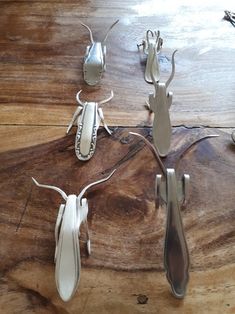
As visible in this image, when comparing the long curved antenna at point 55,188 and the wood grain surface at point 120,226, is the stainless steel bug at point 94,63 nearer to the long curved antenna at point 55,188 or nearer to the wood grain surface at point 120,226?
the wood grain surface at point 120,226

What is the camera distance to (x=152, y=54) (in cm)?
92

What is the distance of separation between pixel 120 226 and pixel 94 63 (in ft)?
1.44

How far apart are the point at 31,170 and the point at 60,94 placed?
229mm

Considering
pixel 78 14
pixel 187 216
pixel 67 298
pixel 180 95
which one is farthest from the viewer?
pixel 78 14

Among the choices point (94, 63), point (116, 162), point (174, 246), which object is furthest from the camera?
point (94, 63)

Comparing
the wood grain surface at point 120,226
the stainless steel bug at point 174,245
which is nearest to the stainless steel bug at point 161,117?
the wood grain surface at point 120,226

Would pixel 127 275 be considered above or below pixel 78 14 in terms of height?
below

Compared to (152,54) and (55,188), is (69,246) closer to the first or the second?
(55,188)

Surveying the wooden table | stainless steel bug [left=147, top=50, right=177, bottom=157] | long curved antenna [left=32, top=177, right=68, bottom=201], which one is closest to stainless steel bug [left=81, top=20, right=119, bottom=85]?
the wooden table

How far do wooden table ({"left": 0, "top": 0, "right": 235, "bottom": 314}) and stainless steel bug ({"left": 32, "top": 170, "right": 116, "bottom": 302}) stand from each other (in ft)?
0.06

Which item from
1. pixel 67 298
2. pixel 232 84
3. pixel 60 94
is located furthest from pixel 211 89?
pixel 67 298

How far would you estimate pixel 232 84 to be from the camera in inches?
35.0

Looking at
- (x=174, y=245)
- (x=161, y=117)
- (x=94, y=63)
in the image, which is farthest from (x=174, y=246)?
(x=94, y=63)

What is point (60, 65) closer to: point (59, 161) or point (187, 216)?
point (59, 161)
